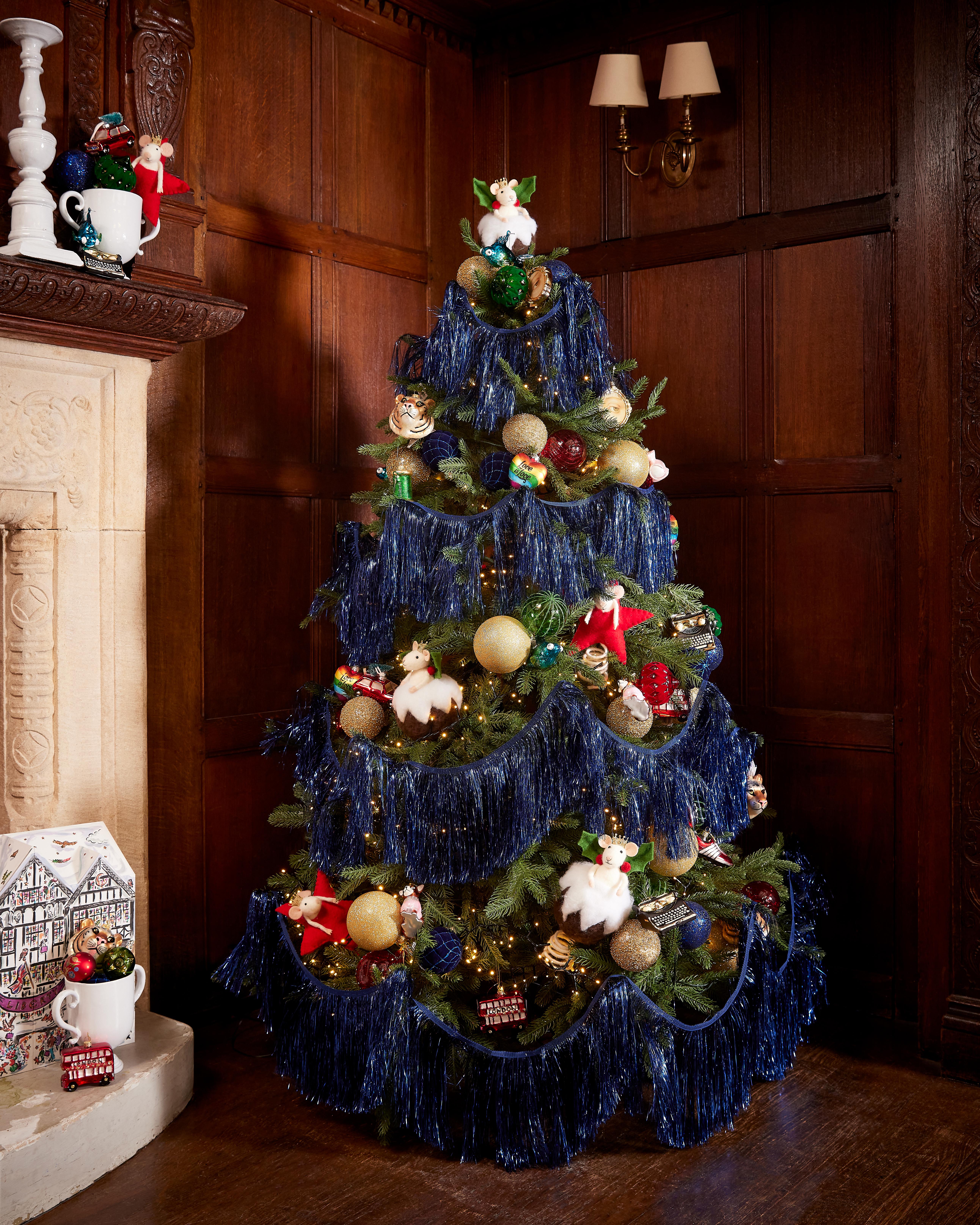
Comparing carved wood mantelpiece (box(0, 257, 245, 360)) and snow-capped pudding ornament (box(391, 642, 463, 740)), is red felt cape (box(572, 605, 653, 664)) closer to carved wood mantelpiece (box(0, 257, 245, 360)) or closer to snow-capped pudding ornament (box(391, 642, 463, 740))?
snow-capped pudding ornament (box(391, 642, 463, 740))

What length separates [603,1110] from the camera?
2.43 meters

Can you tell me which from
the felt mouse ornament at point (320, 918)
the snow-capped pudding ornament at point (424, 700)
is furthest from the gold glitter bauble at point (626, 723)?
the felt mouse ornament at point (320, 918)

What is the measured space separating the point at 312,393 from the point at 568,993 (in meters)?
1.88

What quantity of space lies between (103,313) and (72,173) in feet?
1.04

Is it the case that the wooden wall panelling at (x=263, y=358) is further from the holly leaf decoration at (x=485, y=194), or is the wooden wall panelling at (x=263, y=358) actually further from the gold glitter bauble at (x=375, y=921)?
the gold glitter bauble at (x=375, y=921)

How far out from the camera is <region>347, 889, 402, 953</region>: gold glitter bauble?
8.38ft

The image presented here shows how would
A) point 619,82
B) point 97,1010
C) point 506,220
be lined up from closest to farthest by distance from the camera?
point 97,1010, point 506,220, point 619,82

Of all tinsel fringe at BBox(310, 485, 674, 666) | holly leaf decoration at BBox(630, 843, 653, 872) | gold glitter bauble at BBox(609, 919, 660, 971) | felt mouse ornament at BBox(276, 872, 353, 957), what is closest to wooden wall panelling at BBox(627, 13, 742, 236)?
tinsel fringe at BBox(310, 485, 674, 666)

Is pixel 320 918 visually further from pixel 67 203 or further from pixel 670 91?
pixel 670 91

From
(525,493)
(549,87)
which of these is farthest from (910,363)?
(549,87)

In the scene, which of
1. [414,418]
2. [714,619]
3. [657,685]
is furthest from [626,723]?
[414,418]

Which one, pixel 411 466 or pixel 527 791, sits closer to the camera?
pixel 527 791

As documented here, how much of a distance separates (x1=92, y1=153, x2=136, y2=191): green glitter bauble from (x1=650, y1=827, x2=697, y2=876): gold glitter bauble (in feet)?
6.32

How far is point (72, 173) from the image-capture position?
8.69 ft
